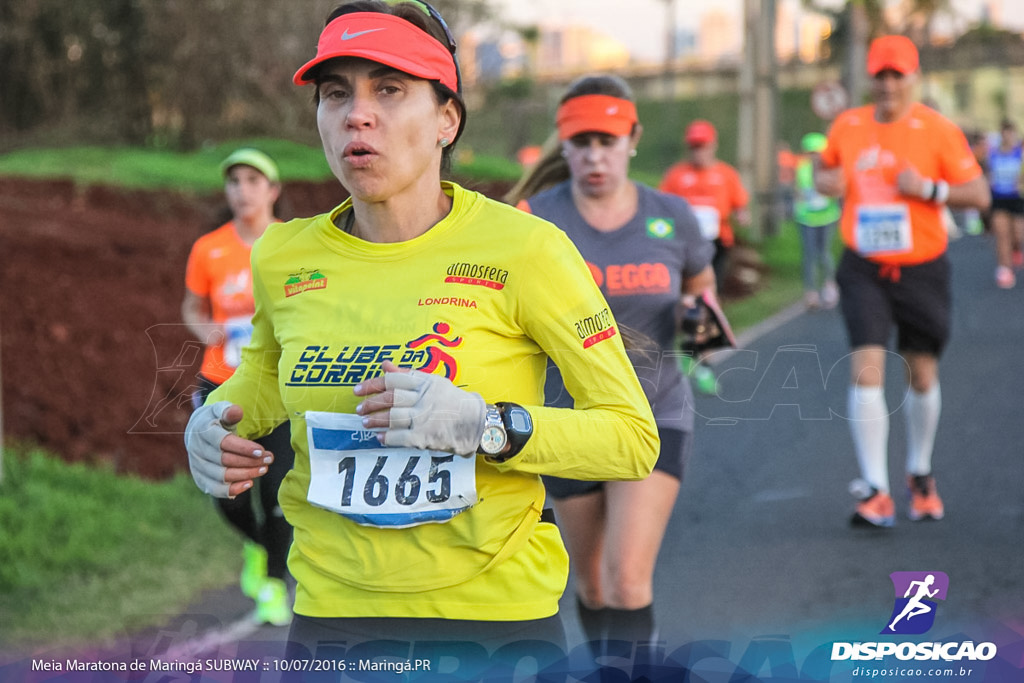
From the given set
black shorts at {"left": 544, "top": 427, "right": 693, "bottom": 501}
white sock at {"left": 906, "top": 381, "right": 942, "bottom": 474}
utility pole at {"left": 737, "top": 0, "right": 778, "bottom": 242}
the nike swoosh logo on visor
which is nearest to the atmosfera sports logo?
black shorts at {"left": 544, "top": 427, "right": 693, "bottom": 501}

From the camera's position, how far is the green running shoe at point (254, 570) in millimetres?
5824

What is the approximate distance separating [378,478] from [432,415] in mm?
360

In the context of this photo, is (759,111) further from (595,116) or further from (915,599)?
(595,116)

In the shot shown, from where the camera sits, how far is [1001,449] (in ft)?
28.1

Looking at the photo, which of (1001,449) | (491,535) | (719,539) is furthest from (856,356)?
(491,535)

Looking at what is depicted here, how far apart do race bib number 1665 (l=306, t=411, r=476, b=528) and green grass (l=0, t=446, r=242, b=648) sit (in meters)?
3.29

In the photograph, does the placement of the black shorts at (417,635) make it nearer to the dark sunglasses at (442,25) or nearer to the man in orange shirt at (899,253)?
the dark sunglasses at (442,25)

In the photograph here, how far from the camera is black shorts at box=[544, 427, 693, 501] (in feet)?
15.0

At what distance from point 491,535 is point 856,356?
486 cm

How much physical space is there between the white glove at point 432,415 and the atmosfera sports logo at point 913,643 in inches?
97.7

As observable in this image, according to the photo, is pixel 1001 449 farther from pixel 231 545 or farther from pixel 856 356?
pixel 231 545

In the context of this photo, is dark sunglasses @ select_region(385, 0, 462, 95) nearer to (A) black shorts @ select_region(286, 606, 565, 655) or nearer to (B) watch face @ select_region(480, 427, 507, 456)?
(B) watch face @ select_region(480, 427, 507, 456)

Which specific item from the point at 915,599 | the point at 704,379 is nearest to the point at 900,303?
the point at 915,599

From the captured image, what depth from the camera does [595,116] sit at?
4672 mm
